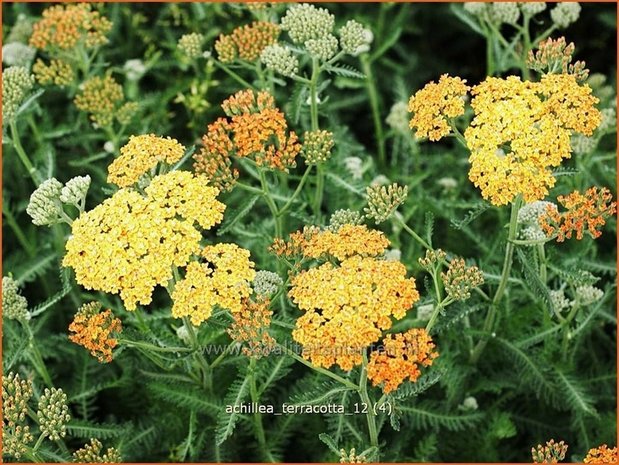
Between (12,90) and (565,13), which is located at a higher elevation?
(565,13)

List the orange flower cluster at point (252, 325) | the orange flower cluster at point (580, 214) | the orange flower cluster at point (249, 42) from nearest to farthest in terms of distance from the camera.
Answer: the orange flower cluster at point (252, 325) < the orange flower cluster at point (580, 214) < the orange flower cluster at point (249, 42)

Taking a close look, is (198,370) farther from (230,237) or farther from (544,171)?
(544,171)

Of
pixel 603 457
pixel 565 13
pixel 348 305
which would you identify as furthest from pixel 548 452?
pixel 565 13

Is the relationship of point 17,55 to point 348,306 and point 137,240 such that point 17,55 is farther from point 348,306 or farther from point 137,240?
point 348,306

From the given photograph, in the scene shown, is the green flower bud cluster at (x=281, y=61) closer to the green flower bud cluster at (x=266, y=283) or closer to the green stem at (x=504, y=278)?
the green flower bud cluster at (x=266, y=283)

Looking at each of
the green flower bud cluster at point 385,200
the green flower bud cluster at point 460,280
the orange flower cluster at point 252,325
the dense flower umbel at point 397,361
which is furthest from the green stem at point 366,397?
the green flower bud cluster at point 385,200

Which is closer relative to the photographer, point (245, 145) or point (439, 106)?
point (439, 106)

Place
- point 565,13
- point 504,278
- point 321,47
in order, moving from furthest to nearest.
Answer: point 565,13, point 321,47, point 504,278

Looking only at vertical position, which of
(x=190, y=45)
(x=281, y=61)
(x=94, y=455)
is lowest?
(x=94, y=455)
